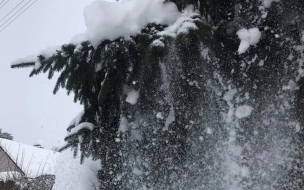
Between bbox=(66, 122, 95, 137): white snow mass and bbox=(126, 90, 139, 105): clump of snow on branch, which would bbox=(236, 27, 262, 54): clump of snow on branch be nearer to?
bbox=(126, 90, 139, 105): clump of snow on branch

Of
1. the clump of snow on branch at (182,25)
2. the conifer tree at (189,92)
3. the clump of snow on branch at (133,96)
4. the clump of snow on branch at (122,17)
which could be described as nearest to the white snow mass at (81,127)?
the conifer tree at (189,92)

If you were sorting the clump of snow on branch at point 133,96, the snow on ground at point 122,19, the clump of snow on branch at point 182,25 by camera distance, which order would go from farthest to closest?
the clump of snow on branch at point 133,96
the snow on ground at point 122,19
the clump of snow on branch at point 182,25

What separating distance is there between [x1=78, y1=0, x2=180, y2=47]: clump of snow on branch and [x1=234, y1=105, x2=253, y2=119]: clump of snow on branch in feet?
2.59

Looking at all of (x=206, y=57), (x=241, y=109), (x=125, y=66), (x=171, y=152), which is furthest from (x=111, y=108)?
(x=241, y=109)

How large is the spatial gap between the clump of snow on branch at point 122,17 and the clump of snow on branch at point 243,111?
2.59ft

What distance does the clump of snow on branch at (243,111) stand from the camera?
7.34 ft

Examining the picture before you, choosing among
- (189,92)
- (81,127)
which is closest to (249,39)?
(189,92)

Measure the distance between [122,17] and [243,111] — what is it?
3.66ft

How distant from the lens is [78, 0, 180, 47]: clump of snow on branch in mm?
2369

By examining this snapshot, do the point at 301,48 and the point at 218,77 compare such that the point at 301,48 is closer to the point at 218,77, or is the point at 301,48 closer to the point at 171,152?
the point at 218,77

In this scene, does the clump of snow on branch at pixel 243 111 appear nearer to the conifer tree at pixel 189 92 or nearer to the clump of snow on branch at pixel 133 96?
the conifer tree at pixel 189 92

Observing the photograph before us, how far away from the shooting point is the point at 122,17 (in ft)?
7.98

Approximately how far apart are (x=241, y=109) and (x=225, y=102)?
0.42 ft

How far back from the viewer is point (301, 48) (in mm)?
2115
